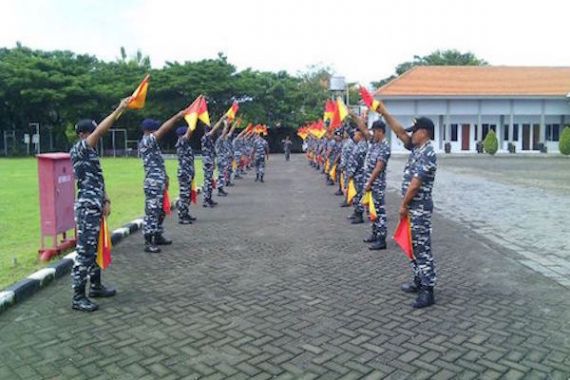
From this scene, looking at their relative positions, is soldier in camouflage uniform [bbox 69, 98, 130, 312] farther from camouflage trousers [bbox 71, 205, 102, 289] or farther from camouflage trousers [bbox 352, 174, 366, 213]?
camouflage trousers [bbox 352, 174, 366, 213]

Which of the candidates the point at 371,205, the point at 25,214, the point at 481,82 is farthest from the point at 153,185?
the point at 481,82

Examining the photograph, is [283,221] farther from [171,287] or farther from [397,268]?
[171,287]

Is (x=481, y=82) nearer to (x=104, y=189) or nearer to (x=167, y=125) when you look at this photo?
(x=167, y=125)

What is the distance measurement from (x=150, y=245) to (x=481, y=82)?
38.7 metres

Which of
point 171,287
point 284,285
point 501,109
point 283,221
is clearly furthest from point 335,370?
point 501,109

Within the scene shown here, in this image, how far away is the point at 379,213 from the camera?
8.25 meters

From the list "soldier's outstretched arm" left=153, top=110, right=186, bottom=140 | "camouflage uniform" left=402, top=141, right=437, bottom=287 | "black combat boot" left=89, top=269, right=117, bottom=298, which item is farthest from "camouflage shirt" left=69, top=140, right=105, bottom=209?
"camouflage uniform" left=402, top=141, right=437, bottom=287

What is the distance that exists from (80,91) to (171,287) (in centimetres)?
3425

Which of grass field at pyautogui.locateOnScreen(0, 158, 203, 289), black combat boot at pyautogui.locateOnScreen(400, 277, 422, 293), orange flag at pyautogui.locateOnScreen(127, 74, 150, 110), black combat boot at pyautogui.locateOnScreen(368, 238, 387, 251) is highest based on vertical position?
orange flag at pyautogui.locateOnScreen(127, 74, 150, 110)

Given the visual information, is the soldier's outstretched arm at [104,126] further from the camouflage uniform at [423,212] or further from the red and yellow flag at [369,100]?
the camouflage uniform at [423,212]

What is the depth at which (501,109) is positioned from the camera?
40.8m

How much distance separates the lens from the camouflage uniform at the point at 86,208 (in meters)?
5.42

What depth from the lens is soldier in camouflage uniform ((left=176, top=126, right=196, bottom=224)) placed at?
33.8 feet

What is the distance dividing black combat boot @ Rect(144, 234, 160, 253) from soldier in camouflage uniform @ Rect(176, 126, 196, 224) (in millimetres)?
2402
